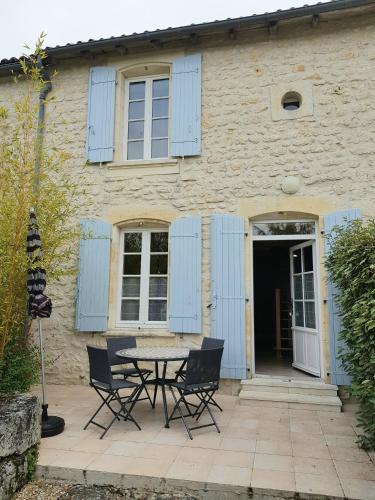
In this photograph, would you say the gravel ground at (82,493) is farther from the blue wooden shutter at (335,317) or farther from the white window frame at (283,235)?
the white window frame at (283,235)

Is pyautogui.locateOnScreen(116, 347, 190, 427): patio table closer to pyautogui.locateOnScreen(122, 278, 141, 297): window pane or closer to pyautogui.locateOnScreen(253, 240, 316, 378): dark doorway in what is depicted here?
pyautogui.locateOnScreen(122, 278, 141, 297): window pane

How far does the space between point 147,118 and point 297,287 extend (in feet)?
12.6

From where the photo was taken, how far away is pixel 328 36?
18.3 feet

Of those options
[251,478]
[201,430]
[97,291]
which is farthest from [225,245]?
[251,478]

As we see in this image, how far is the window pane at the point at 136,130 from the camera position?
20.6 ft

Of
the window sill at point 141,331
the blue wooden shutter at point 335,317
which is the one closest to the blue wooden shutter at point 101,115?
the window sill at point 141,331

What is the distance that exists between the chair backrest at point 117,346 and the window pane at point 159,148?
3.05 meters

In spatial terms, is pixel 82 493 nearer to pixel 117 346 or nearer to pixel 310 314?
pixel 117 346

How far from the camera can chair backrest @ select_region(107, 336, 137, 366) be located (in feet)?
15.4

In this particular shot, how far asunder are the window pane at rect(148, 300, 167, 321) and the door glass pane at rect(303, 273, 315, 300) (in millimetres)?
2220

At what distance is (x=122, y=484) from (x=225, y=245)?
134 inches

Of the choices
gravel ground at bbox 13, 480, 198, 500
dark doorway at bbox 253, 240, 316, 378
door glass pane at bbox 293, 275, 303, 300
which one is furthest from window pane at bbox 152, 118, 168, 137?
gravel ground at bbox 13, 480, 198, 500

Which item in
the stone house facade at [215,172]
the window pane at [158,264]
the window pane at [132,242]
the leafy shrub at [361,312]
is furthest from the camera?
the window pane at [132,242]

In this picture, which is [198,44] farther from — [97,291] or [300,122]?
[97,291]
